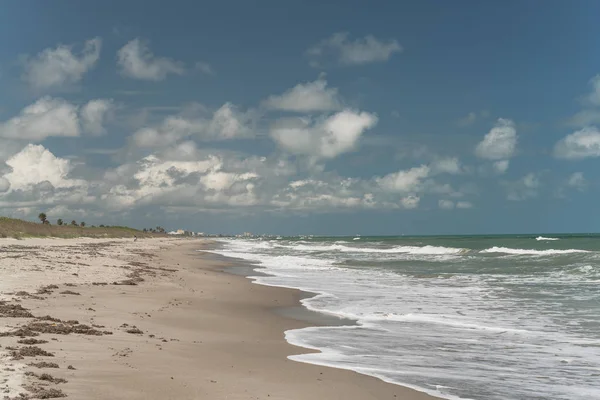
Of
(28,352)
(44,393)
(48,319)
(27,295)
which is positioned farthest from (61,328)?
(27,295)

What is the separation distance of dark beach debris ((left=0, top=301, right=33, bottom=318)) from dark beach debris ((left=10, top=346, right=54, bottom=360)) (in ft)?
9.51

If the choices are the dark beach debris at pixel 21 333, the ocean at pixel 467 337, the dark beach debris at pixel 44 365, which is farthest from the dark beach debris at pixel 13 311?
the ocean at pixel 467 337

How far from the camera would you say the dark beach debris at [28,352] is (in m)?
7.29

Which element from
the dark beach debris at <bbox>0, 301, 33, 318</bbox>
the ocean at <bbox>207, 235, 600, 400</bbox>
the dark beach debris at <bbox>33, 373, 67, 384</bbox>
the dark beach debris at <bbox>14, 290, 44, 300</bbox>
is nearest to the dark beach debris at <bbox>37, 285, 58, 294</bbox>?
the dark beach debris at <bbox>14, 290, 44, 300</bbox>

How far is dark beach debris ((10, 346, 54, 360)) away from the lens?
287 inches

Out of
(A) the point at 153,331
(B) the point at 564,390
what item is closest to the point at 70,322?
(A) the point at 153,331

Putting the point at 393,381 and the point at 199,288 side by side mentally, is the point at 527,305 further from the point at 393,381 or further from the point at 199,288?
the point at 199,288

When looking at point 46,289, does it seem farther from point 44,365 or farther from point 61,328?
point 44,365

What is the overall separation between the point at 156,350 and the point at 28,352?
2157 millimetres

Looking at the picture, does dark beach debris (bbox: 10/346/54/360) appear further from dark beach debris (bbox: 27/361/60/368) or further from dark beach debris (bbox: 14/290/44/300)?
dark beach debris (bbox: 14/290/44/300)

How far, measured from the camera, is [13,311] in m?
10.7

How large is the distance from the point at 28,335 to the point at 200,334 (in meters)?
3.78

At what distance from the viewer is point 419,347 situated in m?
10.8

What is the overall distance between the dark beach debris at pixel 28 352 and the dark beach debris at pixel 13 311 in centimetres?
290
